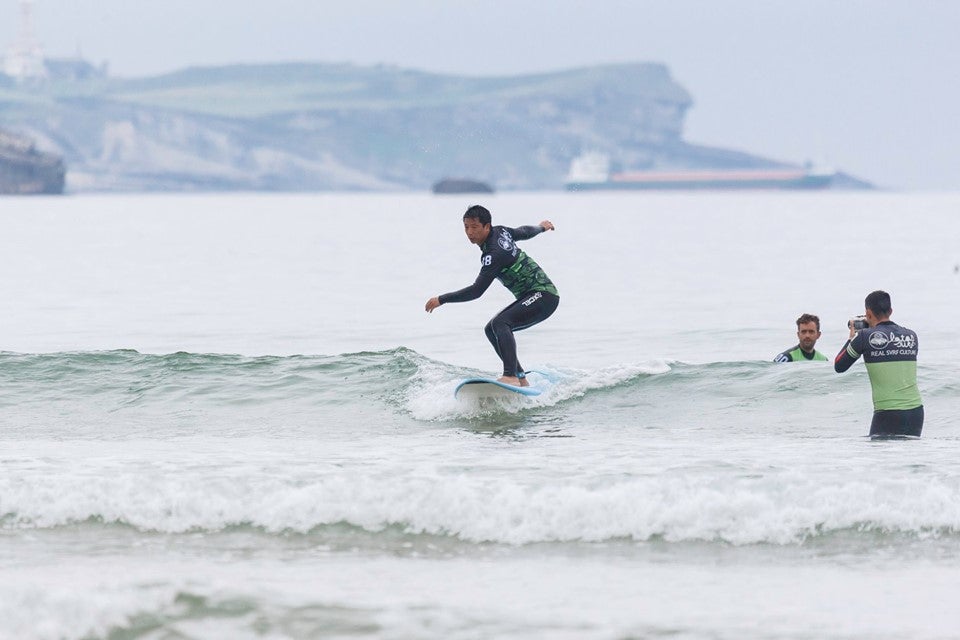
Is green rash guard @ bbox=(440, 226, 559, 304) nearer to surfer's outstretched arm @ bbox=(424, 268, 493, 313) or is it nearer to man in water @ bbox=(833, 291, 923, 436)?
surfer's outstretched arm @ bbox=(424, 268, 493, 313)

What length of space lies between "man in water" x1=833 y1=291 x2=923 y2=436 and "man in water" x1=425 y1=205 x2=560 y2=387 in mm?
3615

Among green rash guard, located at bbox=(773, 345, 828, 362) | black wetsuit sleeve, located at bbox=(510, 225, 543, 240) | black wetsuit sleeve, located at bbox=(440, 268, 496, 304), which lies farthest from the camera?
green rash guard, located at bbox=(773, 345, 828, 362)

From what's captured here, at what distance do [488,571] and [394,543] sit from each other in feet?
3.46

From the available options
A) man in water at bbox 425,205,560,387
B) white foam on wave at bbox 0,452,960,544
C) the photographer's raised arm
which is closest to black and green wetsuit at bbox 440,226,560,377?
man in water at bbox 425,205,560,387

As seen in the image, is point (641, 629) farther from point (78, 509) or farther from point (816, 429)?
point (816, 429)

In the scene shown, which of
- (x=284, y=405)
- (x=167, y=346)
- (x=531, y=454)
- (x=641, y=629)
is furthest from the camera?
(x=167, y=346)

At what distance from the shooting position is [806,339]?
15.4 meters

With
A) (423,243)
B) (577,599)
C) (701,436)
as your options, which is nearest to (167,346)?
(701,436)

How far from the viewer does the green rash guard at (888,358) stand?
1201cm

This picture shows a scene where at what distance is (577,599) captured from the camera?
828 cm

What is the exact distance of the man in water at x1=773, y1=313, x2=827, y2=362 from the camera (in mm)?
15230

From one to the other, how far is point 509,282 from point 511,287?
60mm

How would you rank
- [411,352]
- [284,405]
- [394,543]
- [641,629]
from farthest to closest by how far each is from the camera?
[411,352], [284,405], [394,543], [641,629]

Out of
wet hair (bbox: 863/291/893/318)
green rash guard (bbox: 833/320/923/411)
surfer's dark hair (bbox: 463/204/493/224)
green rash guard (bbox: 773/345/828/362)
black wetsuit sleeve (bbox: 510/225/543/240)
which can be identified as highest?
surfer's dark hair (bbox: 463/204/493/224)
